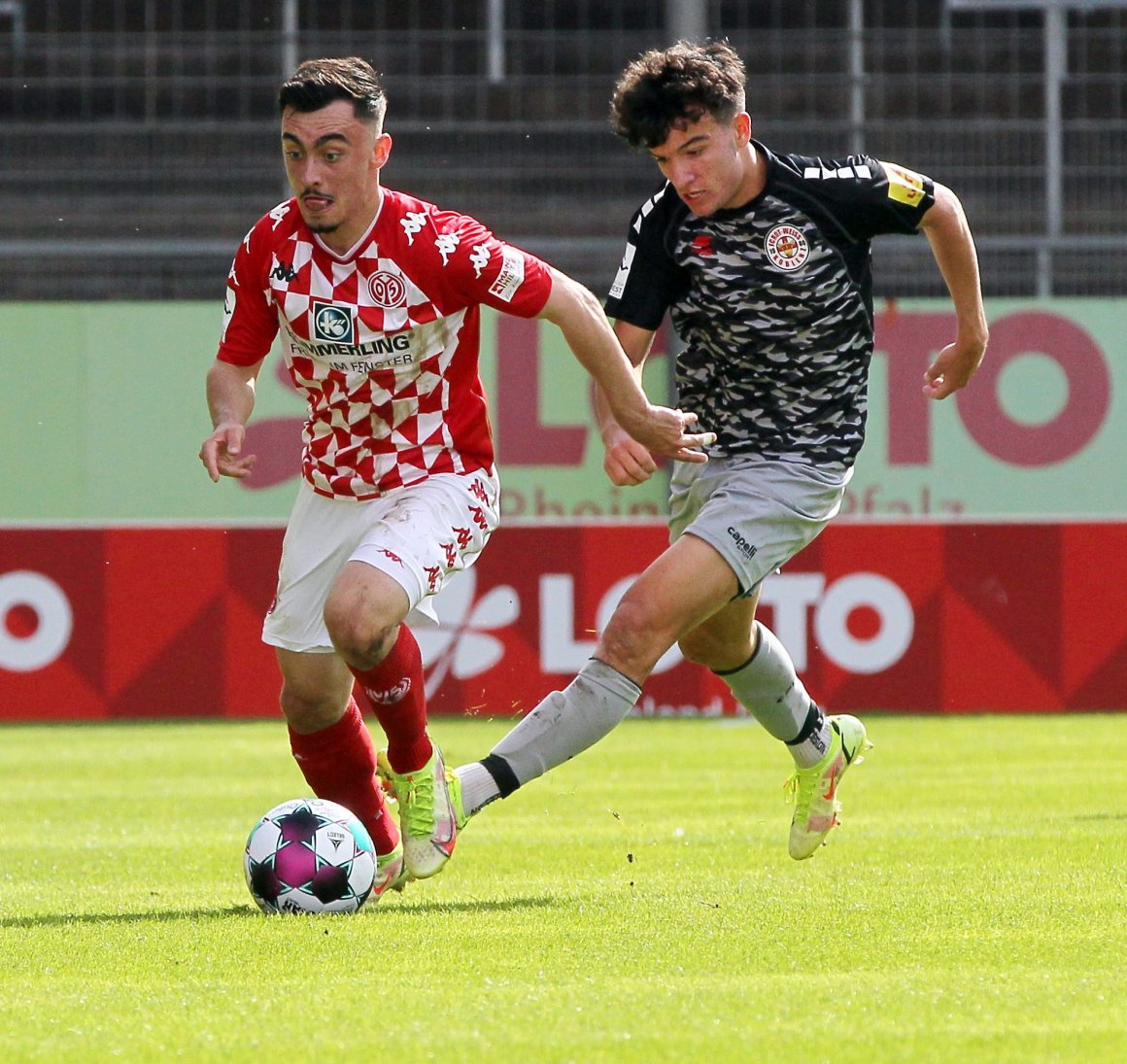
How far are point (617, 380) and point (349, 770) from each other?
1.32 metres

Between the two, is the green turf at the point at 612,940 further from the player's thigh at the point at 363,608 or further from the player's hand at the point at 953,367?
the player's hand at the point at 953,367

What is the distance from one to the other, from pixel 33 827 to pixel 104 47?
9.14 m

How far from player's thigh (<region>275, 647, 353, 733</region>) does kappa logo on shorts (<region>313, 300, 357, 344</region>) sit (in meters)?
0.86

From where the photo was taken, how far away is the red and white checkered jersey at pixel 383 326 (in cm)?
554

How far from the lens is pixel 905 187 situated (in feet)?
19.4

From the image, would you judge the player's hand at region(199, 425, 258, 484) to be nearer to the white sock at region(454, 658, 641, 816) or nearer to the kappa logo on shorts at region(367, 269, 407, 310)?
the kappa logo on shorts at region(367, 269, 407, 310)

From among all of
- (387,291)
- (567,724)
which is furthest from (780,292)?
(567,724)

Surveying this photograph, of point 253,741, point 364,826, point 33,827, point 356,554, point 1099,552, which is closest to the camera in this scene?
point 356,554

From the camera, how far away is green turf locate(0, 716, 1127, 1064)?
3.62 metres

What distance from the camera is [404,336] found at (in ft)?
18.3

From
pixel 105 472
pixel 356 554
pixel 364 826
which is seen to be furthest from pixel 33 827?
pixel 105 472

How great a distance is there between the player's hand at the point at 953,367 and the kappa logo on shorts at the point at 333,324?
167cm

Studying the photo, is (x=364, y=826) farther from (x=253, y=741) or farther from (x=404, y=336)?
(x=253, y=741)

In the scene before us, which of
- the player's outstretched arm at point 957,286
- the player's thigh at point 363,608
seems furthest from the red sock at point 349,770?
the player's outstretched arm at point 957,286
